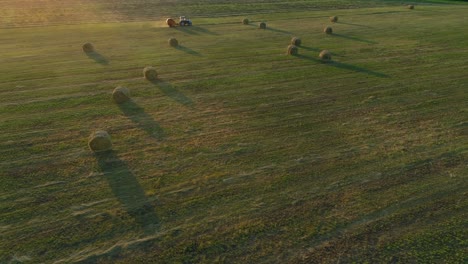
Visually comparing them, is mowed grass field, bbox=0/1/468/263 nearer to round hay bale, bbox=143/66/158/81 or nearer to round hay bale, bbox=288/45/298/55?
round hay bale, bbox=288/45/298/55

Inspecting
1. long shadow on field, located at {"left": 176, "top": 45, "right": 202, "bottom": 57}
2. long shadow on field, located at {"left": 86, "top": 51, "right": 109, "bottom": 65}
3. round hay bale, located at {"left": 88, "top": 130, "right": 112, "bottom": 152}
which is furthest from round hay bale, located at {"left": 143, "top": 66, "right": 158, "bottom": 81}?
round hay bale, located at {"left": 88, "top": 130, "right": 112, "bottom": 152}

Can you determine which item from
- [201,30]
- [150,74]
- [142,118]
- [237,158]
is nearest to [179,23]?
[201,30]

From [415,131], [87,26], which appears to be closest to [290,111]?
[415,131]

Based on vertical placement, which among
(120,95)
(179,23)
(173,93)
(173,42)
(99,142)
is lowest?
(99,142)

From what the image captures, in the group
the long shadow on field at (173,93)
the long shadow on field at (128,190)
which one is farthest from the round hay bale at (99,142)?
the long shadow on field at (173,93)

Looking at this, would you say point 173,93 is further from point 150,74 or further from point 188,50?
point 188,50

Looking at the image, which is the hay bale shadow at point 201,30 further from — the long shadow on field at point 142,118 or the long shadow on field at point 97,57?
the long shadow on field at point 142,118

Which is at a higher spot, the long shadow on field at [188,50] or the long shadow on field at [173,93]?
the long shadow on field at [188,50]
